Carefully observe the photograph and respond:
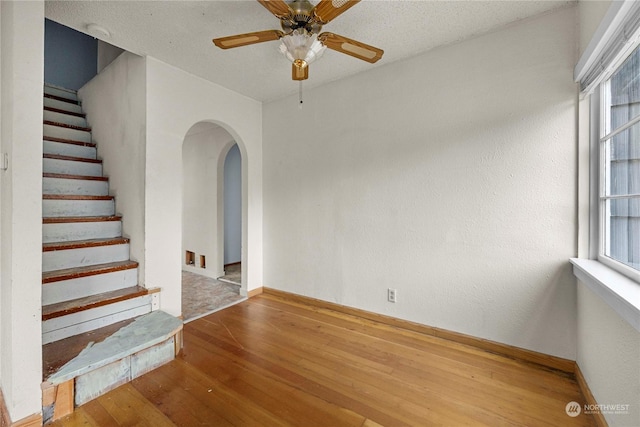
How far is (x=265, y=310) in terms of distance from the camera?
2.83 meters

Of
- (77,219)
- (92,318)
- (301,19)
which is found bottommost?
(92,318)

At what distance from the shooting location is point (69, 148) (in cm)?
279

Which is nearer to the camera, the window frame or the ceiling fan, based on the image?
the ceiling fan

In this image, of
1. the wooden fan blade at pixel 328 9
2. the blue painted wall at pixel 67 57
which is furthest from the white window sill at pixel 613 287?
the blue painted wall at pixel 67 57

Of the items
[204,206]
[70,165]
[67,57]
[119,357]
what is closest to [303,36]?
[119,357]

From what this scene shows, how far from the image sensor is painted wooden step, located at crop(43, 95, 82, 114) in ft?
10.2

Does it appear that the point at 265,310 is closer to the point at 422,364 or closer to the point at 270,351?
the point at 270,351

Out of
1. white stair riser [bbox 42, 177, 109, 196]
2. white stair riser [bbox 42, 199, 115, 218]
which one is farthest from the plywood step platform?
white stair riser [bbox 42, 177, 109, 196]

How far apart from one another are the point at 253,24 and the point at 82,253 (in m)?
2.33

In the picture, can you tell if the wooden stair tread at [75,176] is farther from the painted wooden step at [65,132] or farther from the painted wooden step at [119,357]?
the painted wooden step at [119,357]

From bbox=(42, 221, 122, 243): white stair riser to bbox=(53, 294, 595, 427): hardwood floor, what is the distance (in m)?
1.25

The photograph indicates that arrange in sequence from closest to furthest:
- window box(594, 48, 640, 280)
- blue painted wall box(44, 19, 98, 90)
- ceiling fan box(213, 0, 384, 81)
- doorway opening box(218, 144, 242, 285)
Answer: window box(594, 48, 640, 280)
ceiling fan box(213, 0, 384, 81)
blue painted wall box(44, 19, 98, 90)
doorway opening box(218, 144, 242, 285)

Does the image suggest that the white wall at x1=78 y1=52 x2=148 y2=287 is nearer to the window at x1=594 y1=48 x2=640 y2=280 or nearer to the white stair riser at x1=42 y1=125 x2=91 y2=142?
the white stair riser at x1=42 y1=125 x2=91 y2=142

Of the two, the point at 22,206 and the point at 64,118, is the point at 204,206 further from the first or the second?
the point at 22,206
